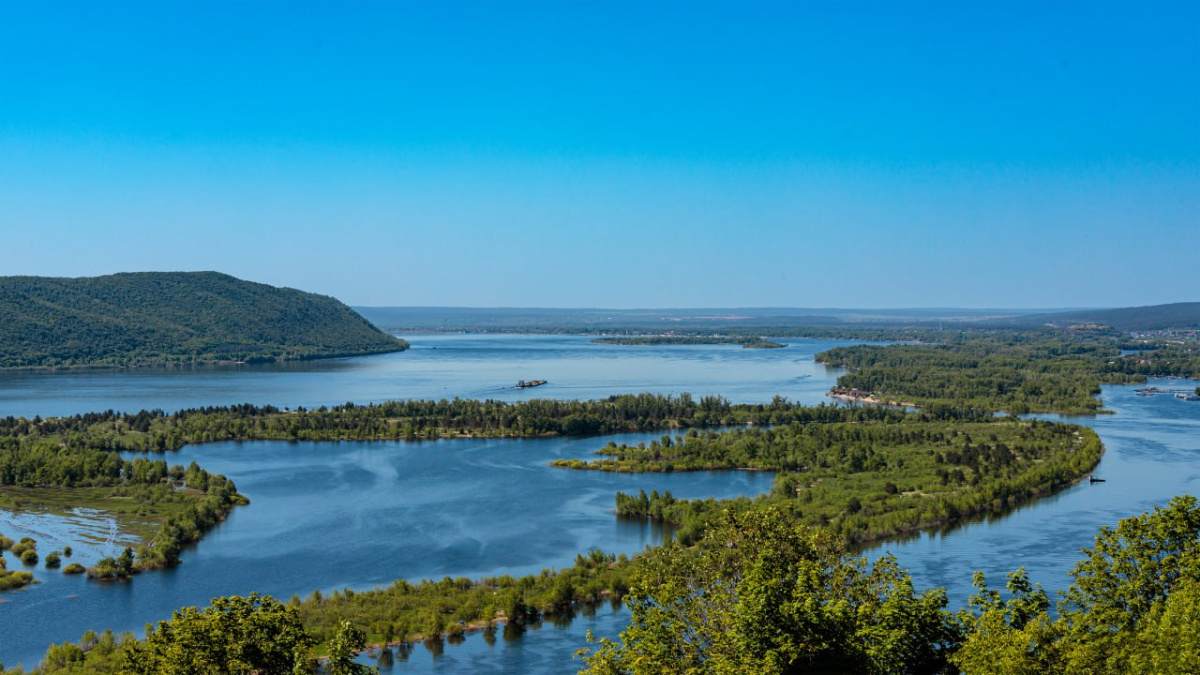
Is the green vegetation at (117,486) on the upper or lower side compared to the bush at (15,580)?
upper

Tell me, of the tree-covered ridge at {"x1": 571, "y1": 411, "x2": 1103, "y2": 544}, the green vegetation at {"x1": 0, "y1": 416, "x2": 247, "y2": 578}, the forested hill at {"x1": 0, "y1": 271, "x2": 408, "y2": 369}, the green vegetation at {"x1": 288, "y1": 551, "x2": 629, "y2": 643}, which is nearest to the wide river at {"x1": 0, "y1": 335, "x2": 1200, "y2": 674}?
the green vegetation at {"x1": 288, "y1": 551, "x2": 629, "y2": 643}

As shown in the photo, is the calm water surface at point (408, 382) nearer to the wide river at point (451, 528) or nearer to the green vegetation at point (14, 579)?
the wide river at point (451, 528)

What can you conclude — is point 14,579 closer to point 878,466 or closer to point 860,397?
point 878,466

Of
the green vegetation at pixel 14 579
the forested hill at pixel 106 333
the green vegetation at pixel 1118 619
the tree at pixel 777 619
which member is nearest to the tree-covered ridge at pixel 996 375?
the green vegetation at pixel 1118 619

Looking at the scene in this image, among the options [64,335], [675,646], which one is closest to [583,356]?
[64,335]

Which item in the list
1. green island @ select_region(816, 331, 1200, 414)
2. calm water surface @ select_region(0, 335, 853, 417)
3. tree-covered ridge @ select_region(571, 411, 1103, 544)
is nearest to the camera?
tree-covered ridge @ select_region(571, 411, 1103, 544)

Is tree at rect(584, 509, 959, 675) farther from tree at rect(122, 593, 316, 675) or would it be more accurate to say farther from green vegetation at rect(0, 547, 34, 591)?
green vegetation at rect(0, 547, 34, 591)
